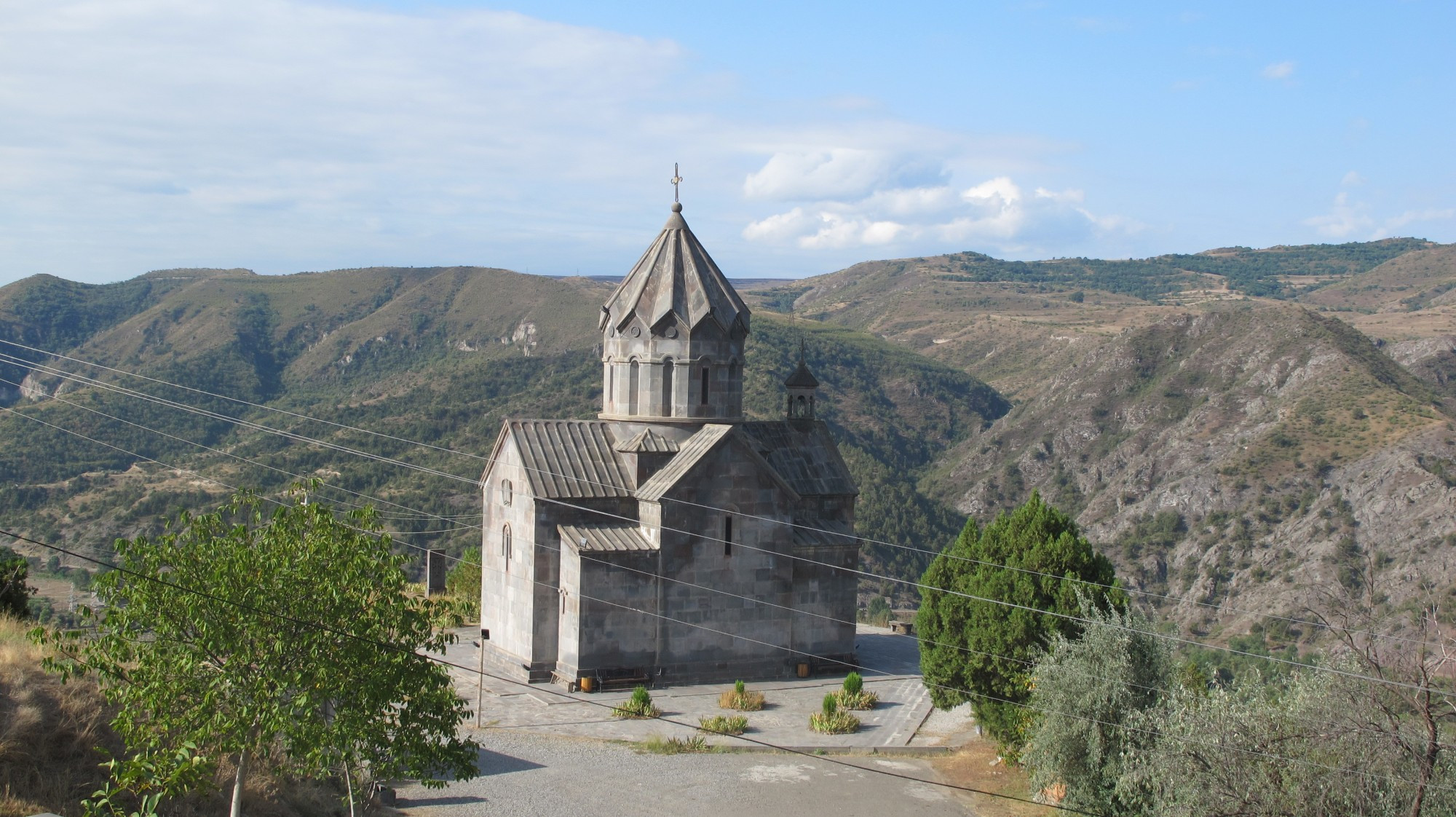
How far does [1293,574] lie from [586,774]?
99.3 ft

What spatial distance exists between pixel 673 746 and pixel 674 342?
839cm

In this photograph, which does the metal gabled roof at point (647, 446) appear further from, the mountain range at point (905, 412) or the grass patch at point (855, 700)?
the grass patch at point (855, 700)

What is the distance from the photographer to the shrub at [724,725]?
69.6ft

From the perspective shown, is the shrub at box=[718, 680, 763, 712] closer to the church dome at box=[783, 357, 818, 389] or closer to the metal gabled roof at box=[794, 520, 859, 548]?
the metal gabled roof at box=[794, 520, 859, 548]

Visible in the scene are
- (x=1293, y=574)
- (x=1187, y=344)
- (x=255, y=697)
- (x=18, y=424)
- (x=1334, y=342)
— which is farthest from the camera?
(x=1187, y=344)

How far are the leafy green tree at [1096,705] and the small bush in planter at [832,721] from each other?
169 inches

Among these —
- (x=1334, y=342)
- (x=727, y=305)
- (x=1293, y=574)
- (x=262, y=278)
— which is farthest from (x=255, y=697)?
(x=262, y=278)

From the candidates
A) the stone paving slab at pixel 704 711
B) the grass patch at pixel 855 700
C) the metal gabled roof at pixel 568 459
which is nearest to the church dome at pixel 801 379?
the metal gabled roof at pixel 568 459

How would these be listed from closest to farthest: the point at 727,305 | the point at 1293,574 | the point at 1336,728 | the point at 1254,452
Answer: the point at 1336,728 < the point at 727,305 < the point at 1293,574 < the point at 1254,452

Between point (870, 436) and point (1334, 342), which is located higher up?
point (1334, 342)

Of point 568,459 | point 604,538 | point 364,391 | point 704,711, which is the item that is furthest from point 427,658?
point 364,391

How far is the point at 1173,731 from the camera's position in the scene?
15.9 m

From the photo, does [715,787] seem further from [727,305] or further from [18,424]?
[18,424]

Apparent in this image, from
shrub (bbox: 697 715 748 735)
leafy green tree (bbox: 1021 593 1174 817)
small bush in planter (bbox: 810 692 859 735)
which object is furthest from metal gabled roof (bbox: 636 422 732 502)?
leafy green tree (bbox: 1021 593 1174 817)
